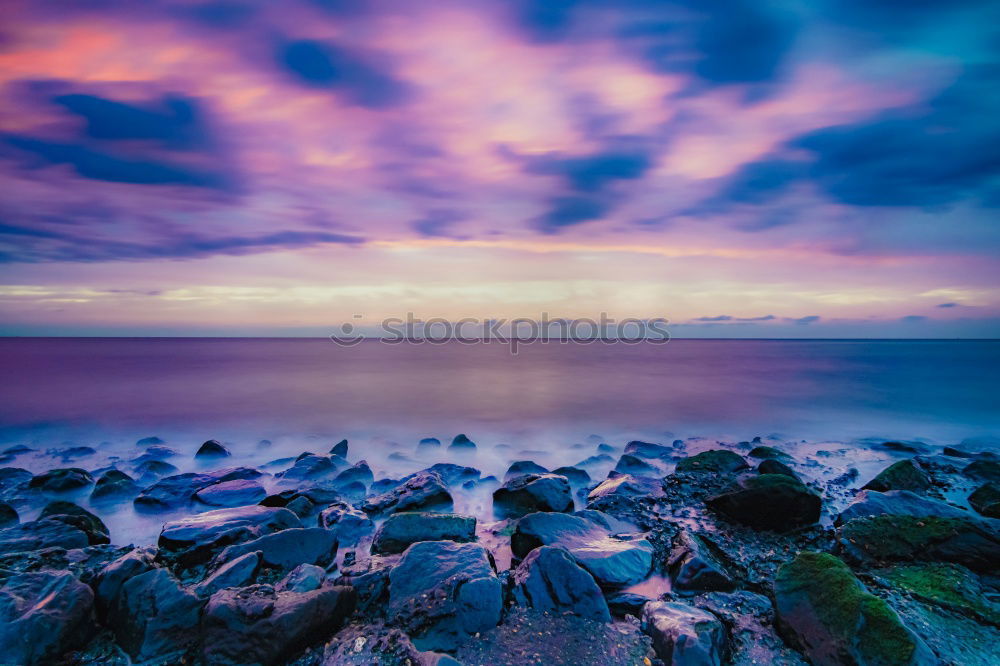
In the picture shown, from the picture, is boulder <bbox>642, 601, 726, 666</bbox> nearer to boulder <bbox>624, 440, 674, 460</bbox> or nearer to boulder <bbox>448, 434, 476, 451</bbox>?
boulder <bbox>624, 440, 674, 460</bbox>

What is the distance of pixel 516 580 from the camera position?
3633 mm

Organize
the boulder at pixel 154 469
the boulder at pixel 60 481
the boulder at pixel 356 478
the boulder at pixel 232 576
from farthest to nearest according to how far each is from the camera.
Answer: the boulder at pixel 154 469, the boulder at pixel 356 478, the boulder at pixel 60 481, the boulder at pixel 232 576

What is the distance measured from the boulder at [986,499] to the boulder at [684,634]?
4.53 metres

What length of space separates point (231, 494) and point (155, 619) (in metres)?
3.18

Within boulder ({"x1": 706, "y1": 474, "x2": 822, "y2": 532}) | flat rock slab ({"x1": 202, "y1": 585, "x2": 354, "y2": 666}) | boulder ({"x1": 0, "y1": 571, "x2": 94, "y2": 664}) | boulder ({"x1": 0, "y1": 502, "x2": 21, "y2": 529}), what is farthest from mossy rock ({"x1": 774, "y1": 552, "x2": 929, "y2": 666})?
boulder ({"x1": 0, "y1": 502, "x2": 21, "y2": 529})

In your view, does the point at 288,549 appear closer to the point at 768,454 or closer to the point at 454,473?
the point at 454,473

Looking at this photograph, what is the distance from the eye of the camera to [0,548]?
4.07 m

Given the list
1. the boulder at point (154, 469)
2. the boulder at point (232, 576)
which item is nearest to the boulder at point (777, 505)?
the boulder at point (232, 576)

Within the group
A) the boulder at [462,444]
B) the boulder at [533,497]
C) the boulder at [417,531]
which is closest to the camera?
the boulder at [417,531]

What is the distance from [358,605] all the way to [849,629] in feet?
10.8

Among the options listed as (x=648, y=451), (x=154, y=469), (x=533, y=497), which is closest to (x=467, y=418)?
(x=648, y=451)

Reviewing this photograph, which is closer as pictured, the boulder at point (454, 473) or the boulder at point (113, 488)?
the boulder at point (113, 488)

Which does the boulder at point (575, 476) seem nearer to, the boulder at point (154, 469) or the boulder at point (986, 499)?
the boulder at point (986, 499)

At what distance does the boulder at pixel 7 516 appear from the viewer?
199 inches
